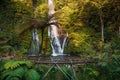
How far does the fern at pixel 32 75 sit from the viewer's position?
717 centimetres

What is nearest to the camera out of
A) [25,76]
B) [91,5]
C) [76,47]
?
[25,76]

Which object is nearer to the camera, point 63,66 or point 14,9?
point 63,66

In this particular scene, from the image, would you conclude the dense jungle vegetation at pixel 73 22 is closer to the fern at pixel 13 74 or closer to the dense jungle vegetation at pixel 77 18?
the dense jungle vegetation at pixel 77 18

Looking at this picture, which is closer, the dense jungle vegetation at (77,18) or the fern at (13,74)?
the fern at (13,74)

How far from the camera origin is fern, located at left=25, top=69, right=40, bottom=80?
7.17m

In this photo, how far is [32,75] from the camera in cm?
720

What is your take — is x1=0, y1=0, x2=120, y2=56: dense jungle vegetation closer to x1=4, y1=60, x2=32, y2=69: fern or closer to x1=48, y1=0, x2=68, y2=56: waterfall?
x1=48, y1=0, x2=68, y2=56: waterfall

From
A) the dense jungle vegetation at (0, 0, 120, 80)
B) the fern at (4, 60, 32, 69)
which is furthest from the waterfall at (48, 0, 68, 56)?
the fern at (4, 60, 32, 69)

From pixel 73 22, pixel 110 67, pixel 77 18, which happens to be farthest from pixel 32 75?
pixel 77 18

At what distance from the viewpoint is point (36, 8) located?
19.4 meters

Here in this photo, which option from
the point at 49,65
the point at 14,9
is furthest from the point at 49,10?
the point at 49,65

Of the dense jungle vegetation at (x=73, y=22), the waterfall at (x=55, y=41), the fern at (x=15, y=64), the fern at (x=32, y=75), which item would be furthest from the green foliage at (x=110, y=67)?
the waterfall at (x=55, y=41)

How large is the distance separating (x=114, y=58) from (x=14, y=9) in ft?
41.9

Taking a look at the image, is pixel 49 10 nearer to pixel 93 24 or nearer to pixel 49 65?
pixel 93 24
